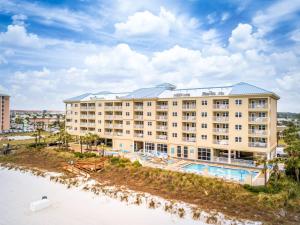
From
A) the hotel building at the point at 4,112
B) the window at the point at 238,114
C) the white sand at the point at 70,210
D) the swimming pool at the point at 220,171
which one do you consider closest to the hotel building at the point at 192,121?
the window at the point at 238,114

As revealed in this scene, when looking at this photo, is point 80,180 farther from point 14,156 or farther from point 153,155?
point 14,156

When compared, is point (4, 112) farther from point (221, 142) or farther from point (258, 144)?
point (258, 144)

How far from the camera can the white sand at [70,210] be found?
16250mm

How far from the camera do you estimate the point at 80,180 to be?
1021 inches

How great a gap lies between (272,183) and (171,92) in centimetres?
2270

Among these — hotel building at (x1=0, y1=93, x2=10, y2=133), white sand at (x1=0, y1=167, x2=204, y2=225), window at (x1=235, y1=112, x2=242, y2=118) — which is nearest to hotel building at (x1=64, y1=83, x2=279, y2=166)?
window at (x1=235, y1=112, x2=242, y2=118)

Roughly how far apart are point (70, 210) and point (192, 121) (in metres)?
23.7

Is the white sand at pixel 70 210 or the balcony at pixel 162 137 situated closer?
the white sand at pixel 70 210

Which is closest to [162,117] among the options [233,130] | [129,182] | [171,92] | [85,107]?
[171,92]

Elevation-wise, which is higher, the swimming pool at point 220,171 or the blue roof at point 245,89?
the blue roof at point 245,89

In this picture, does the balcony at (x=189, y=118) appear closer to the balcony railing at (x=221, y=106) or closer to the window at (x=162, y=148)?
the balcony railing at (x=221, y=106)

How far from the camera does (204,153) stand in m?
35.8

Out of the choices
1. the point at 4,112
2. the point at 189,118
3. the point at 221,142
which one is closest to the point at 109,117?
the point at 189,118

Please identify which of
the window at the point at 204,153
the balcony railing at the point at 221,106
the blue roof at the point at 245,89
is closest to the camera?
the blue roof at the point at 245,89
